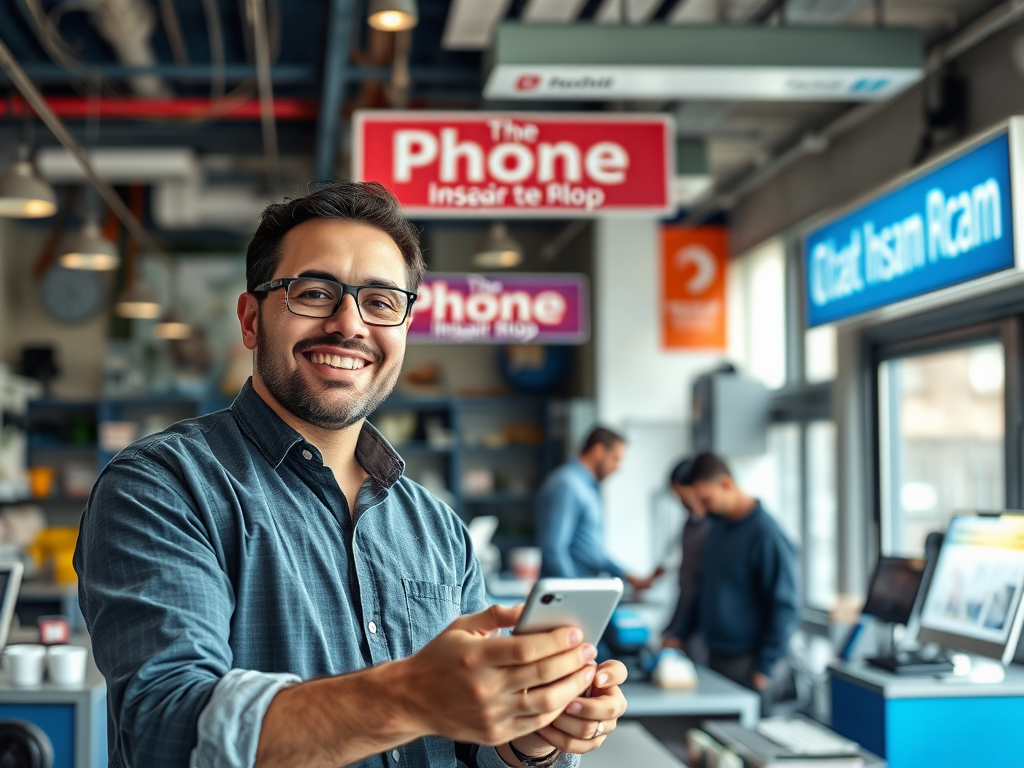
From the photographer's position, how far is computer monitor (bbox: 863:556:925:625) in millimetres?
3807

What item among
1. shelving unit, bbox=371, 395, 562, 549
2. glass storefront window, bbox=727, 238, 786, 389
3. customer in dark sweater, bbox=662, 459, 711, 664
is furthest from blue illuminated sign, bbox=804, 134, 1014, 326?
shelving unit, bbox=371, 395, 562, 549

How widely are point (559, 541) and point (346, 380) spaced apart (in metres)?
4.89

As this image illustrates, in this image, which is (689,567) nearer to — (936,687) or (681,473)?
(681,473)

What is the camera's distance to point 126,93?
25.6 ft

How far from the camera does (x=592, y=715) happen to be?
1421mm

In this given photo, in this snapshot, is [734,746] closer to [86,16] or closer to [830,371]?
[830,371]

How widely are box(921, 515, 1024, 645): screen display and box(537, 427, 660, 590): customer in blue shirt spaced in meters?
2.86

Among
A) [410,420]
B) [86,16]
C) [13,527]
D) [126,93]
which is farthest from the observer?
[410,420]

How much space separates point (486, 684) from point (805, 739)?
238 centimetres

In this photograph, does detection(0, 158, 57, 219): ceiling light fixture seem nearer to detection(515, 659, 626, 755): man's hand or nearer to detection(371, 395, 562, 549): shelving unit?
A: detection(515, 659, 626, 755): man's hand

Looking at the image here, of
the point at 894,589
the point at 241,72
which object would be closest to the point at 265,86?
the point at 241,72

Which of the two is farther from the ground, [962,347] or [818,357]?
[818,357]

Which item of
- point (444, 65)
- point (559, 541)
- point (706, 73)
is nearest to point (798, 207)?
point (444, 65)

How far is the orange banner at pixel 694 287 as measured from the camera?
30.7ft
